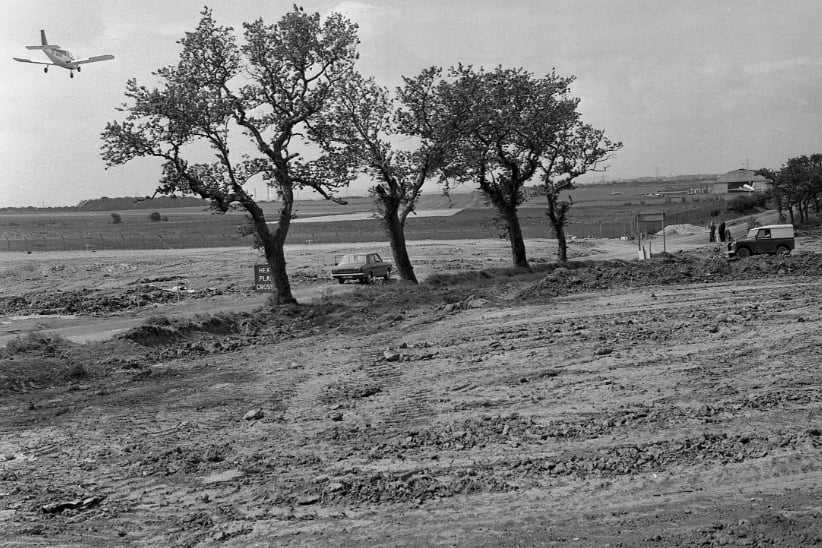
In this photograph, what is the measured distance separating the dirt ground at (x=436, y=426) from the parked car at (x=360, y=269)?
15.4 m

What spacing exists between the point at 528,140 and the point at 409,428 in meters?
30.0

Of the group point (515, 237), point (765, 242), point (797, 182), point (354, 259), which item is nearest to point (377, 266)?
point (354, 259)

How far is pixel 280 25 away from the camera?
27781mm

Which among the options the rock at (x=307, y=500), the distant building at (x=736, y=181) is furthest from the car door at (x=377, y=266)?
the distant building at (x=736, y=181)

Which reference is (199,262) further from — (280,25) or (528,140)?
(280,25)

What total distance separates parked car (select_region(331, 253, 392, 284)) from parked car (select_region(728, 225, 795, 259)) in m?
17.3

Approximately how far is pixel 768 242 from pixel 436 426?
103 feet

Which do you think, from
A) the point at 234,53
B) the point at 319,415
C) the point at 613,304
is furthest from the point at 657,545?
the point at 234,53

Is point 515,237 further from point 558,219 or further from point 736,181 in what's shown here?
point 736,181

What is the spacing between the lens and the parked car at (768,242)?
1544 inches

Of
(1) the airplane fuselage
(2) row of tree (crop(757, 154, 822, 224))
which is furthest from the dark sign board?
(2) row of tree (crop(757, 154, 822, 224))

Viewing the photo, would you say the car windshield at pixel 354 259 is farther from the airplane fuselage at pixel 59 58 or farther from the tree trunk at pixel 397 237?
the airplane fuselage at pixel 59 58

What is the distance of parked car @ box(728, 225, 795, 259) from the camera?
129 feet

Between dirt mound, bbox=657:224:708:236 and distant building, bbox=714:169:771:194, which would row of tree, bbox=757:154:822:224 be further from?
distant building, bbox=714:169:771:194
